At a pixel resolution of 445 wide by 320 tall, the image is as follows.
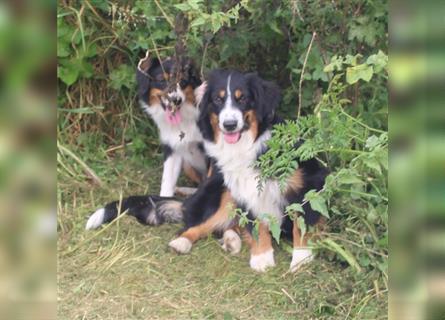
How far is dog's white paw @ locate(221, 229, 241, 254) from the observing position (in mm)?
4164

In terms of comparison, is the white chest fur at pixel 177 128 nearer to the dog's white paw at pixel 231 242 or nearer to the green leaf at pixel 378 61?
the dog's white paw at pixel 231 242

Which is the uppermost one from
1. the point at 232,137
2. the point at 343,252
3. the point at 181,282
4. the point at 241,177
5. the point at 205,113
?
the point at 205,113

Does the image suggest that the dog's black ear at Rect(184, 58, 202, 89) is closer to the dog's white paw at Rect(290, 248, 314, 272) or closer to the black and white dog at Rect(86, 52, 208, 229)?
the black and white dog at Rect(86, 52, 208, 229)

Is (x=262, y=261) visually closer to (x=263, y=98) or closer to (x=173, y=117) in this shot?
(x=263, y=98)

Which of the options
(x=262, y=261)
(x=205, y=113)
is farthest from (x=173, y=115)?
(x=262, y=261)

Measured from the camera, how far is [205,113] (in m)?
4.23

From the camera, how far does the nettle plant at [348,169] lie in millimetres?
2742

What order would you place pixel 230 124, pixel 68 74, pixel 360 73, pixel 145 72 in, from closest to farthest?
pixel 360 73, pixel 230 124, pixel 145 72, pixel 68 74

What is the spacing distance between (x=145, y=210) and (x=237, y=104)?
3.54 feet

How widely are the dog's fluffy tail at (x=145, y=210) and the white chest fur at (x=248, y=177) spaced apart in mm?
519

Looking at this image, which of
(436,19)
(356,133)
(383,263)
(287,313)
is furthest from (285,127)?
(436,19)

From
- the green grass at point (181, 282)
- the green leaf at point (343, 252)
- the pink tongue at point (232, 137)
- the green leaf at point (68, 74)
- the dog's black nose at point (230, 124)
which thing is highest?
the green leaf at point (68, 74)

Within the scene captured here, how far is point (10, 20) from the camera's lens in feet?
3.95

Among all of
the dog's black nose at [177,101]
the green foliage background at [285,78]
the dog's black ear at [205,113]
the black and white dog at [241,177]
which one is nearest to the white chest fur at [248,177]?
the black and white dog at [241,177]
